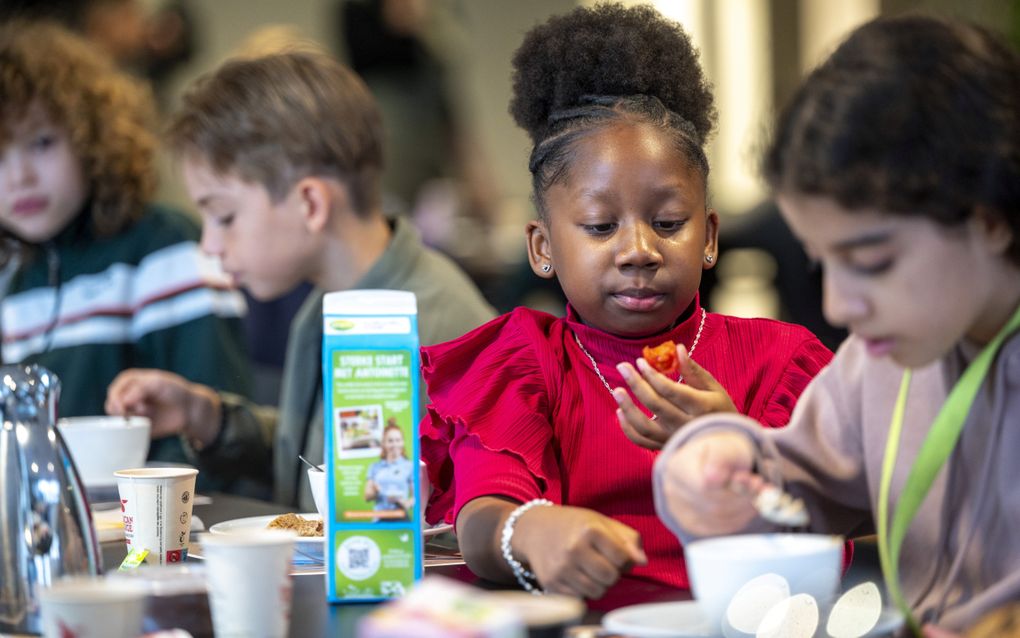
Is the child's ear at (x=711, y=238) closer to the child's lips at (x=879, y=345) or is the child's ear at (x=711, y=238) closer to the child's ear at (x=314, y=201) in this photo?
the child's lips at (x=879, y=345)

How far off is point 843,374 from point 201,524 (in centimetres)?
80

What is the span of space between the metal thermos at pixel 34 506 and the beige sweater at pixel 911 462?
0.46 meters

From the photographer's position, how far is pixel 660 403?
1.06m

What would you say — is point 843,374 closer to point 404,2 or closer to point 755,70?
point 404,2

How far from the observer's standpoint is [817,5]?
7.10m

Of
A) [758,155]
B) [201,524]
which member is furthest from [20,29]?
[758,155]

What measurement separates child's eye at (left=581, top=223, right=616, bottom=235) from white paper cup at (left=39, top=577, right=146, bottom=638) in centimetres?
58

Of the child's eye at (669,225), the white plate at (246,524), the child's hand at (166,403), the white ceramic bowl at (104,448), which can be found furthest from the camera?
the child's hand at (166,403)

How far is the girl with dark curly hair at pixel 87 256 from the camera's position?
7.87ft

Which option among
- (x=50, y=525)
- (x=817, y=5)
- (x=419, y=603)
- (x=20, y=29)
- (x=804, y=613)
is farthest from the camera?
(x=817, y=5)

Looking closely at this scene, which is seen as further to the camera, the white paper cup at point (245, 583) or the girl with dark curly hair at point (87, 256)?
the girl with dark curly hair at point (87, 256)

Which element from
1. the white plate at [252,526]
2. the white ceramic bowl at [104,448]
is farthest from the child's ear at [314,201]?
the white plate at [252,526]

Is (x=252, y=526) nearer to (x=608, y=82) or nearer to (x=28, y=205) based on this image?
(x=608, y=82)

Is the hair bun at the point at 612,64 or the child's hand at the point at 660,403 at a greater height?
the hair bun at the point at 612,64
